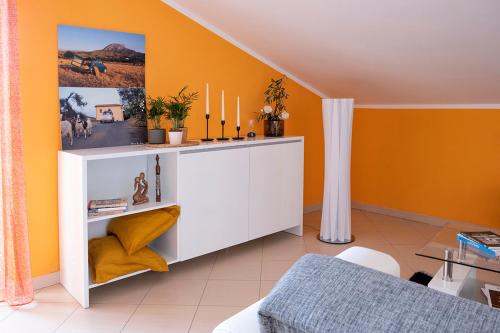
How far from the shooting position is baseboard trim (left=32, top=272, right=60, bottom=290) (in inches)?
115

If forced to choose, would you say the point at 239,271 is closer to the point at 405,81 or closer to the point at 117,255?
the point at 117,255

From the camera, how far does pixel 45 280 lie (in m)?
2.95

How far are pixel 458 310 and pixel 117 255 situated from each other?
2.43 metres

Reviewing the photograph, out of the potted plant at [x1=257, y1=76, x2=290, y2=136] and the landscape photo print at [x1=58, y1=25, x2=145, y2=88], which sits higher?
the landscape photo print at [x1=58, y1=25, x2=145, y2=88]

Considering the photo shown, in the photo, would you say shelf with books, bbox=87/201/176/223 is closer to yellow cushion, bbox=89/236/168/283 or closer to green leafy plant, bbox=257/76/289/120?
yellow cushion, bbox=89/236/168/283

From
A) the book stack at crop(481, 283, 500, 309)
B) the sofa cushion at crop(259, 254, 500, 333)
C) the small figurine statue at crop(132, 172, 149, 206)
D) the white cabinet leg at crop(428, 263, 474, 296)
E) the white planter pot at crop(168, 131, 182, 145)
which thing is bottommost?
the book stack at crop(481, 283, 500, 309)

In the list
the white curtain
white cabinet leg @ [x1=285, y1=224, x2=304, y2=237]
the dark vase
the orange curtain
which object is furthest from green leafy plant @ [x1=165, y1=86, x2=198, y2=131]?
white cabinet leg @ [x1=285, y1=224, x2=304, y2=237]

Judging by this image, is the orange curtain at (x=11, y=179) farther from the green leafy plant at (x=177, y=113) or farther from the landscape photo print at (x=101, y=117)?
the green leafy plant at (x=177, y=113)

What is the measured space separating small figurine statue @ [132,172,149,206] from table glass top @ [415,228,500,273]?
1741mm

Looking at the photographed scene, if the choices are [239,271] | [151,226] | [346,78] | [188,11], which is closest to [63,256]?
[151,226]

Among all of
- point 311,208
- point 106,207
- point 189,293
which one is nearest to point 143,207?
point 106,207

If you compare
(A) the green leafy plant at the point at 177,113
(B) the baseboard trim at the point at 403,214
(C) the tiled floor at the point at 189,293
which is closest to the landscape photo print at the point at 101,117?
(A) the green leafy plant at the point at 177,113

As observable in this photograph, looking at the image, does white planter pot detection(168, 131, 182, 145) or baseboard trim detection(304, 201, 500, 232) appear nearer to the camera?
white planter pot detection(168, 131, 182, 145)

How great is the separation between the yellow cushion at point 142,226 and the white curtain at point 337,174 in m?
1.45
